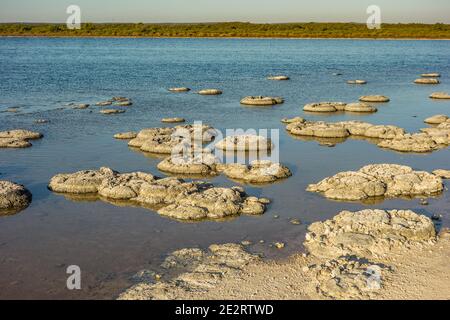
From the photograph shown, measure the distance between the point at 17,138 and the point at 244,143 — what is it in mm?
10611

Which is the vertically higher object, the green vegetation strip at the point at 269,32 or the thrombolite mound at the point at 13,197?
the green vegetation strip at the point at 269,32

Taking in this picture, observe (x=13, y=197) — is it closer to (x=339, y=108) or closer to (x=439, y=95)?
(x=339, y=108)

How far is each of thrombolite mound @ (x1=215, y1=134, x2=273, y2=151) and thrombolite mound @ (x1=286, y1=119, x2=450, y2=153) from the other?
383cm

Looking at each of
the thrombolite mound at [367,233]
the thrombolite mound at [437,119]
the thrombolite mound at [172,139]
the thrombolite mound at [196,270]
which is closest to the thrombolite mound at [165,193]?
the thrombolite mound at [196,270]

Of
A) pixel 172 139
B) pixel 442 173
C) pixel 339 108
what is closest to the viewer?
pixel 442 173

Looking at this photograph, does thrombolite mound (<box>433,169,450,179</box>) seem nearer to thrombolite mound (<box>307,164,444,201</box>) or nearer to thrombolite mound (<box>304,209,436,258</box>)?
thrombolite mound (<box>307,164,444,201</box>)

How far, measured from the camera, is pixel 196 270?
40.4 ft

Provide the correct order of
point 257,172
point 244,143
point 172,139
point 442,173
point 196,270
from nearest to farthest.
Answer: point 196,270
point 257,172
point 442,173
point 244,143
point 172,139

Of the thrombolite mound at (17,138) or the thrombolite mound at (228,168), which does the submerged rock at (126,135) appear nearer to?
the thrombolite mound at (17,138)

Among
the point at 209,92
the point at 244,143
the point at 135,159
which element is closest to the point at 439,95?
the point at 209,92

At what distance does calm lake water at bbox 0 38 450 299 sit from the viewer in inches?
516

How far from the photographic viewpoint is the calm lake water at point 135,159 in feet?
43.0

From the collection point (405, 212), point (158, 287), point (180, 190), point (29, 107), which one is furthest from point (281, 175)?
point (29, 107)

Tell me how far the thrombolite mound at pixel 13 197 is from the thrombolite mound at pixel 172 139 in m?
6.85
